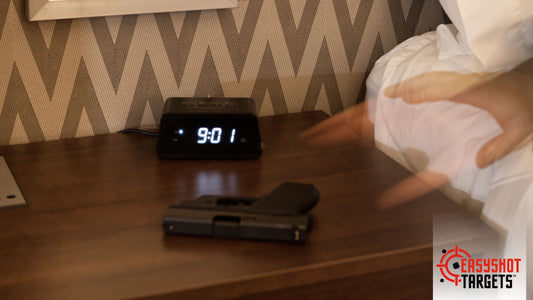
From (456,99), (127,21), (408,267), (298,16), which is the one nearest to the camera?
(408,267)

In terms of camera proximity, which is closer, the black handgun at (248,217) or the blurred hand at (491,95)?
the black handgun at (248,217)

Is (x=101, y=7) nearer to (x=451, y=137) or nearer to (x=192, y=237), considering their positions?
(x=192, y=237)

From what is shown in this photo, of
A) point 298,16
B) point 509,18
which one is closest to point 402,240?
point 509,18

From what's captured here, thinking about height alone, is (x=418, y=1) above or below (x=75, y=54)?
above

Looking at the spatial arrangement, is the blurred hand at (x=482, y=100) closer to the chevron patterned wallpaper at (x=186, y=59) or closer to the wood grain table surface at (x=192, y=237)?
the wood grain table surface at (x=192, y=237)

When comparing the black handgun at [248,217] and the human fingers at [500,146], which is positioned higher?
the human fingers at [500,146]

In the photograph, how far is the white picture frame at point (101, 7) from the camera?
1182 mm

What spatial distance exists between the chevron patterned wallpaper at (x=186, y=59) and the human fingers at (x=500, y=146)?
0.49 m

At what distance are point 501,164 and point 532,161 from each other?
5 cm

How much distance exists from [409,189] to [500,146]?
164mm

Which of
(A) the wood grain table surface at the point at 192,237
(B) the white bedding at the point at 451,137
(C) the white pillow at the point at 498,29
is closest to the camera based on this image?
(A) the wood grain table surface at the point at 192,237

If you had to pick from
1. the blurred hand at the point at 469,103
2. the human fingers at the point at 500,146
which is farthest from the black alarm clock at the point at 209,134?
the human fingers at the point at 500,146

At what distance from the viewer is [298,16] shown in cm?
139

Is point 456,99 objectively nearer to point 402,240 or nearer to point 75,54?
point 402,240
